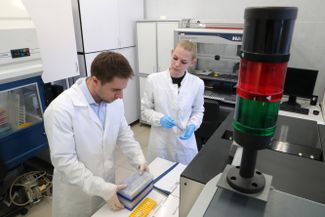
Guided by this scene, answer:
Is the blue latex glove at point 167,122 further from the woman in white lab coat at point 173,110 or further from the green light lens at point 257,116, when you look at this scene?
the green light lens at point 257,116

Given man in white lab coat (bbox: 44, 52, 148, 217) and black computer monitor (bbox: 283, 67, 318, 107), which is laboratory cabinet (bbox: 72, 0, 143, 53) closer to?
man in white lab coat (bbox: 44, 52, 148, 217)

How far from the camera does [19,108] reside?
207 centimetres

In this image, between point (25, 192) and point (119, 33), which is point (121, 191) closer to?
point (25, 192)

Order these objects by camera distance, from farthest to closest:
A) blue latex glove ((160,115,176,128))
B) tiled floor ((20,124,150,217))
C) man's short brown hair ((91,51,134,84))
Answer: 1. tiled floor ((20,124,150,217))
2. blue latex glove ((160,115,176,128))
3. man's short brown hair ((91,51,134,84))

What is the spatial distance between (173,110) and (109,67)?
774 millimetres

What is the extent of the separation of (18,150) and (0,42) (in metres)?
0.85

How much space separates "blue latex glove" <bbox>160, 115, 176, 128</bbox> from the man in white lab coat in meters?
0.31

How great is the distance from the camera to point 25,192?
215 centimetres

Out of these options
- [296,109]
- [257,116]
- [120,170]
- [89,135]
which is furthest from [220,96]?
[257,116]

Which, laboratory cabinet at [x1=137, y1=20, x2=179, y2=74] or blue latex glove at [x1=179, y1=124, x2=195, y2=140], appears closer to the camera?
blue latex glove at [x1=179, y1=124, x2=195, y2=140]

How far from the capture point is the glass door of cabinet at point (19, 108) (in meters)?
1.93

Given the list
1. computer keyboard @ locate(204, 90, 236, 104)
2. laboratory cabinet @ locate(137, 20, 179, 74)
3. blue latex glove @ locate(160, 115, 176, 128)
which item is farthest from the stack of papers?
laboratory cabinet @ locate(137, 20, 179, 74)

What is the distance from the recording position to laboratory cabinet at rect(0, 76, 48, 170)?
1.84 m

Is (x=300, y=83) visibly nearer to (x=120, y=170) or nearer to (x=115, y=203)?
(x=120, y=170)
